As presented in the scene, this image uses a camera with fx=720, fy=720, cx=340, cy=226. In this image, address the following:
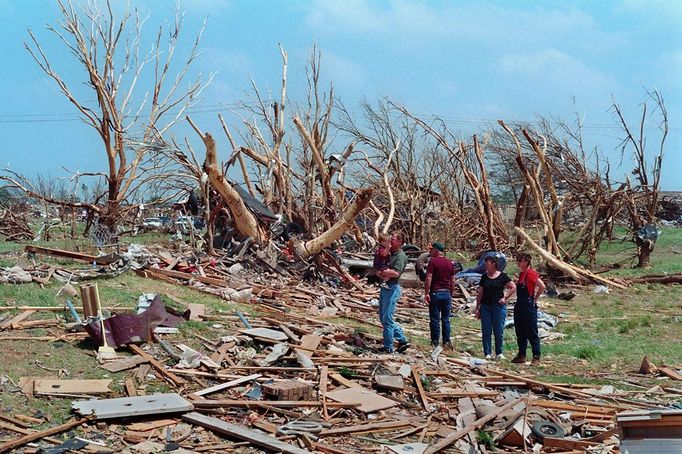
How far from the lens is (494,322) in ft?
32.0

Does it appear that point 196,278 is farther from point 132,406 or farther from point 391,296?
point 132,406

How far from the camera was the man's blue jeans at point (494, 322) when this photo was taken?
9.70 m

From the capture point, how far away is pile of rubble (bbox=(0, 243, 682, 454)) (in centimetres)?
597

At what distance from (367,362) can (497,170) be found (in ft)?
116

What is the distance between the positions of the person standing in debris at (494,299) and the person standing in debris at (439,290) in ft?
1.65

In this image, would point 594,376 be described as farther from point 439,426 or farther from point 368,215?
point 368,215

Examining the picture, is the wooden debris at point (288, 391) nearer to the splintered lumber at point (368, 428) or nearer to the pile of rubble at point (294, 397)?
the pile of rubble at point (294, 397)

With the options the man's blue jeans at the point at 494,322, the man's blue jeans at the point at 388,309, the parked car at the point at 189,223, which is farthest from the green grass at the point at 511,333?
the parked car at the point at 189,223

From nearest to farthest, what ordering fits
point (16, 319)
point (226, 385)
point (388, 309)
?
point (226, 385)
point (16, 319)
point (388, 309)

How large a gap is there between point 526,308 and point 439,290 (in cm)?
121

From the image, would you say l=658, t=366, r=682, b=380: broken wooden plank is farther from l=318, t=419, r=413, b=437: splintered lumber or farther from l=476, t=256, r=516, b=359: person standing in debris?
l=318, t=419, r=413, b=437: splintered lumber

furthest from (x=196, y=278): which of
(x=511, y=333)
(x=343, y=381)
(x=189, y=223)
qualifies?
(x=343, y=381)

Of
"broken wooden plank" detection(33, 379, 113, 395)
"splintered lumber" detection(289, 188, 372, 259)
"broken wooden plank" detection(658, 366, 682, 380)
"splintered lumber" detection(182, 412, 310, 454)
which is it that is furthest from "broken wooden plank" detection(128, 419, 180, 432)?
"splintered lumber" detection(289, 188, 372, 259)

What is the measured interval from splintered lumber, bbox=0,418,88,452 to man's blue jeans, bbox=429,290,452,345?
5423mm
